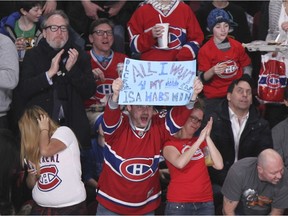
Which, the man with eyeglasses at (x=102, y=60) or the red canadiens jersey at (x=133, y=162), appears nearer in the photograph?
the red canadiens jersey at (x=133, y=162)

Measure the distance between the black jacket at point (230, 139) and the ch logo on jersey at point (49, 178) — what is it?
5.04 ft

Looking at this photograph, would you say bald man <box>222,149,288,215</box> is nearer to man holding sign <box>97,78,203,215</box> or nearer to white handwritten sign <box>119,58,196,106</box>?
man holding sign <box>97,78,203,215</box>

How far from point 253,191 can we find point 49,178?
63.6 inches

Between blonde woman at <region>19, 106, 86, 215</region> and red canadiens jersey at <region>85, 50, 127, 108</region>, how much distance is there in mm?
1170

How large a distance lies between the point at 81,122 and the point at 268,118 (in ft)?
6.31

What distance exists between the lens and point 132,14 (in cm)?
767

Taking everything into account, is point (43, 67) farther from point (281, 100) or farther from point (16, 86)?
point (281, 100)

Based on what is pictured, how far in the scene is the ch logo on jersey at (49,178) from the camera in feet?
18.5

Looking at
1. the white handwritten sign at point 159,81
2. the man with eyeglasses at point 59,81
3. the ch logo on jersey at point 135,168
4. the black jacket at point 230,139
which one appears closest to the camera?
the white handwritten sign at point 159,81

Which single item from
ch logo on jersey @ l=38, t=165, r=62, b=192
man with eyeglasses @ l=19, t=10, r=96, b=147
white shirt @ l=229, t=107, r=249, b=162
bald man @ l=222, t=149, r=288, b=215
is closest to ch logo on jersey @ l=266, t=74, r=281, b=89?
white shirt @ l=229, t=107, r=249, b=162

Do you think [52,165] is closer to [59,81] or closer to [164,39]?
[59,81]

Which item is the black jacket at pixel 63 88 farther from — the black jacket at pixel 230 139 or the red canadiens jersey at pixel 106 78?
the black jacket at pixel 230 139

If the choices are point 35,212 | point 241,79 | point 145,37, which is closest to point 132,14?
point 145,37

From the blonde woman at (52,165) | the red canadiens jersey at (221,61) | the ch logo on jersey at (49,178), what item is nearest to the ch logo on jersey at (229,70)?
the red canadiens jersey at (221,61)
